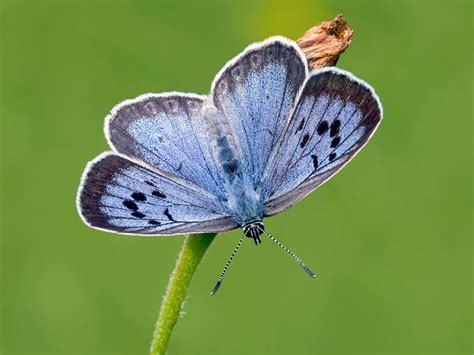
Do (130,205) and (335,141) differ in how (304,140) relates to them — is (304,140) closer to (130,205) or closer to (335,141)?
(335,141)

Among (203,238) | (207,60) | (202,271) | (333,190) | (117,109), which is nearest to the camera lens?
(203,238)

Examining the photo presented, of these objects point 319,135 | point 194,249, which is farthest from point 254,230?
point 319,135

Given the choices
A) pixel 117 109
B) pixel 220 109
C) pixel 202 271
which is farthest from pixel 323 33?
pixel 202 271

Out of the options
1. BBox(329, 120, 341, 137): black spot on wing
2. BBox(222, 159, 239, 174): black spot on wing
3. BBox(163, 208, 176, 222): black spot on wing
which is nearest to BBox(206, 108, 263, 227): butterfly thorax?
BBox(222, 159, 239, 174): black spot on wing

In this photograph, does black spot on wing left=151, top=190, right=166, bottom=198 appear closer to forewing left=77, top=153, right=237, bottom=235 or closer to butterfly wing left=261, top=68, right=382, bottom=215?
forewing left=77, top=153, right=237, bottom=235

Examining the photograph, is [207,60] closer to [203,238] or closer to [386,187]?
[386,187]

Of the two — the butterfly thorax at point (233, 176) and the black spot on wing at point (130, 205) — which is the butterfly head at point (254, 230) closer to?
the butterfly thorax at point (233, 176)

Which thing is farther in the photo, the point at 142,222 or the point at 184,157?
the point at 184,157
